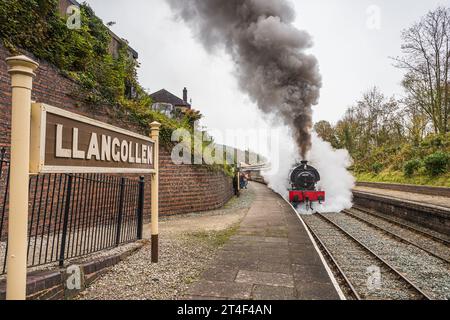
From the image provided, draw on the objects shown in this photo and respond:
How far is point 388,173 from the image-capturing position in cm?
2272

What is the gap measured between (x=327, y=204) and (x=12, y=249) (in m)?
14.9

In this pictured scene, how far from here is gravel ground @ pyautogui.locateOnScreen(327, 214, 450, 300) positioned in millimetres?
4809

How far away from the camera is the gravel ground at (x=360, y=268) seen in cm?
443

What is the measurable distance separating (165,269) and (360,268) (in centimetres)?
406

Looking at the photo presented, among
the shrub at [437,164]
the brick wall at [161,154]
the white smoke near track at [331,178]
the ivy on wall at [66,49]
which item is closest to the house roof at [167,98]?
the white smoke near track at [331,178]

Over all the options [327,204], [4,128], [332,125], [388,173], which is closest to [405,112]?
[388,173]

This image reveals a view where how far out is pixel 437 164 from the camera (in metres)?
16.1

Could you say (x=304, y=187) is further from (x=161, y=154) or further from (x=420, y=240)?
(x=161, y=154)

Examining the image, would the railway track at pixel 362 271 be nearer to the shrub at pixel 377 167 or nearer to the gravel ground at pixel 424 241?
the gravel ground at pixel 424 241

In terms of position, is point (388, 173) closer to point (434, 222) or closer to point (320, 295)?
point (434, 222)

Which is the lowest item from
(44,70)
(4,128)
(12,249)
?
(12,249)

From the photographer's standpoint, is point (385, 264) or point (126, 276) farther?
point (385, 264)

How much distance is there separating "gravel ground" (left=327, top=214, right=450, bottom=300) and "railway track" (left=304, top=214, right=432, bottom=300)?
255 millimetres

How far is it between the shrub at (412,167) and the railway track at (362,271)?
13.3 meters
